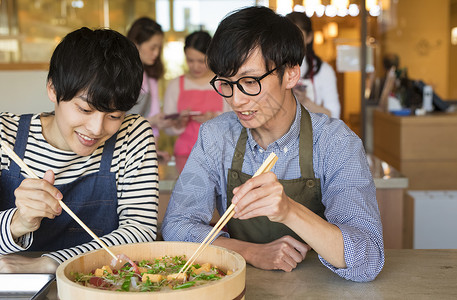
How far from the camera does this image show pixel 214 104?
347cm

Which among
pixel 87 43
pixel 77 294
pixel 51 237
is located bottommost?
pixel 51 237

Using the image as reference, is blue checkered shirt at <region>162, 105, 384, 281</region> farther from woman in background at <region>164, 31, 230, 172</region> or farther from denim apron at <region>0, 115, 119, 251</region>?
woman in background at <region>164, 31, 230, 172</region>

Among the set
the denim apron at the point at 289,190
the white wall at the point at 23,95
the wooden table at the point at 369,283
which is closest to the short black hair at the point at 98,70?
the denim apron at the point at 289,190

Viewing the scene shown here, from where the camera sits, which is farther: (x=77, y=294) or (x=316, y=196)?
(x=316, y=196)

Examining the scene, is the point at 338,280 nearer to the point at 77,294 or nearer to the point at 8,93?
the point at 77,294

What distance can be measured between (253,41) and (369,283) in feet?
2.03

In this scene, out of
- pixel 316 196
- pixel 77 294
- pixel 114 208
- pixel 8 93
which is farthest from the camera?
pixel 8 93

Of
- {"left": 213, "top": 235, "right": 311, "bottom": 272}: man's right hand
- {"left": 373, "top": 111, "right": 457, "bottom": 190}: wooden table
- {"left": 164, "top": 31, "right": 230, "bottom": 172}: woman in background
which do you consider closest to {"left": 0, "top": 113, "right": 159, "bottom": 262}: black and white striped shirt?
{"left": 213, "top": 235, "right": 311, "bottom": 272}: man's right hand

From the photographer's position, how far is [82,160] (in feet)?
5.20

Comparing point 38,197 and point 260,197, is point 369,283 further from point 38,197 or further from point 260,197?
point 38,197

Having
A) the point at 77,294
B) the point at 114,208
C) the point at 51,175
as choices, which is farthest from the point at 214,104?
the point at 77,294

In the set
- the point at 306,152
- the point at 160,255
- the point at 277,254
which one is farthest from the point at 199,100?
the point at 160,255

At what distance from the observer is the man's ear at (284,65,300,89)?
1.45 metres

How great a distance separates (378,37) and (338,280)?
495 cm
